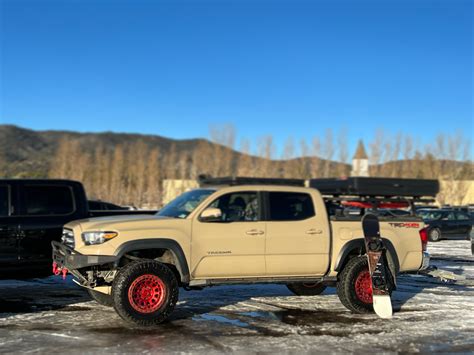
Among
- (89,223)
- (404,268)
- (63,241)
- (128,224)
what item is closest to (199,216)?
(128,224)

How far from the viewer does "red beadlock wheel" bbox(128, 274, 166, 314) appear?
782 centimetres

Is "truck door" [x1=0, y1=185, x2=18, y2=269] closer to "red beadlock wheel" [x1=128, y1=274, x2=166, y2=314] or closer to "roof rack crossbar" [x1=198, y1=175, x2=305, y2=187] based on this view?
"red beadlock wheel" [x1=128, y1=274, x2=166, y2=314]

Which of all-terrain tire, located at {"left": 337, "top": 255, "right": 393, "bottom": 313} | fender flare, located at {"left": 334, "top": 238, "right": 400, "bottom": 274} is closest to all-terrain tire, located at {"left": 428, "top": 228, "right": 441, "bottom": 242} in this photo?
fender flare, located at {"left": 334, "top": 238, "right": 400, "bottom": 274}

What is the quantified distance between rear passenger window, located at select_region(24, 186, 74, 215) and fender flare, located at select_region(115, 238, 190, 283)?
2.61m

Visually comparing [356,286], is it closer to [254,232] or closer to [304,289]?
[304,289]

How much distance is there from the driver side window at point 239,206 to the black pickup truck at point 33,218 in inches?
116

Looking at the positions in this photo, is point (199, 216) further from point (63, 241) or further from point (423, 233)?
point (423, 233)

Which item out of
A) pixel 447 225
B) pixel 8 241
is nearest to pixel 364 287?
pixel 8 241

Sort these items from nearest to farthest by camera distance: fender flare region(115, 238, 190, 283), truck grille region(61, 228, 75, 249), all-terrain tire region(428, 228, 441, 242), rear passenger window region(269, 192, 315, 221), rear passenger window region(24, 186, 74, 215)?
1. fender flare region(115, 238, 190, 283)
2. truck grille region(61, 228, 75, 249)
3. rear passenger window region(269, 192, 315, 221)
4. rear passenger window region(24, 186, 74, 215)
5. all-terrain tire region(428, 228, 441, 242)

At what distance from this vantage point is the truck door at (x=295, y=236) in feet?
28.3

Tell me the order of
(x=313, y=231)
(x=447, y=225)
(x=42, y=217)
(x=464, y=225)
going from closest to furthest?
(x=313, y=231), (x=42, y=217), (x=447, y=225), (x=464, y=225)

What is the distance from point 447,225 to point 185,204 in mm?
19436

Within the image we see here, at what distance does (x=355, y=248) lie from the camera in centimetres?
922

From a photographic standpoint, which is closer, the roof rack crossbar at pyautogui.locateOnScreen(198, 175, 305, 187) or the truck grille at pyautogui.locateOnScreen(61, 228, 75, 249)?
the truck grille at pyautogui.locateOnScreen(61, 228, 75, 249)
